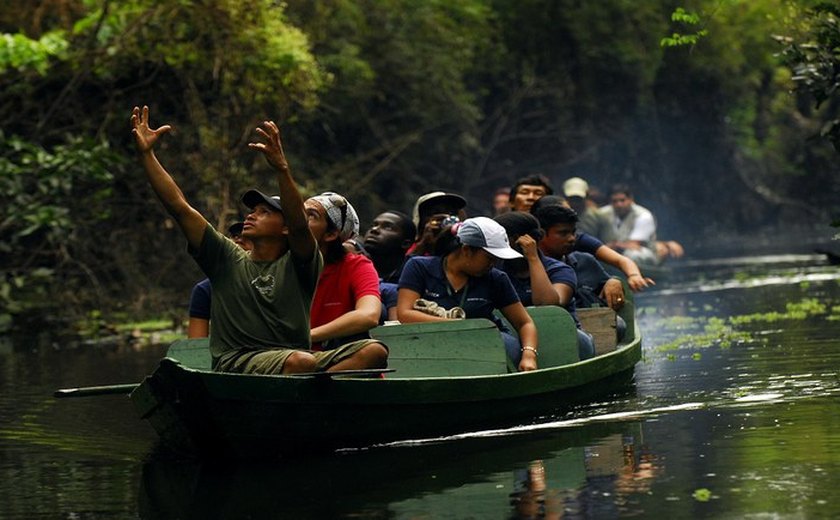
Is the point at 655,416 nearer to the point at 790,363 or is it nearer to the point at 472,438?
the point at 472,438

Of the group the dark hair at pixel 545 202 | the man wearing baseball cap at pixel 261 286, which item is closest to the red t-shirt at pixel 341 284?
the man wearing baseball cap at pixel 261 286

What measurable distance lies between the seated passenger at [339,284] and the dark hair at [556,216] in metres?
3.09

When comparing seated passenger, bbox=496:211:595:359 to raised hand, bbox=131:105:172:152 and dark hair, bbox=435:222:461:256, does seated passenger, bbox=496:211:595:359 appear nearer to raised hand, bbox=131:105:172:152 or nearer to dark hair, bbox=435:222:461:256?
dark hair, bbox=435:222:461:256

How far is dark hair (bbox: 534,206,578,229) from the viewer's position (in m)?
12.8

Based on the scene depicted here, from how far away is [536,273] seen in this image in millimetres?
11883

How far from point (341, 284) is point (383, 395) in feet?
2.67

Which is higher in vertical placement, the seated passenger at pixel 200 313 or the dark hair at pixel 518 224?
the dark hair at pixel 518 224

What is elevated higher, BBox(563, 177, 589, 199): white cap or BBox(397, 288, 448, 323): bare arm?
BBox(563, 177, 589, 199): white cap

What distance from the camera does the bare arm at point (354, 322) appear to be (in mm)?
9625

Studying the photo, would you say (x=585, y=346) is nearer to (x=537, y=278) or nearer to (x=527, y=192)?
(x=537, y=278)

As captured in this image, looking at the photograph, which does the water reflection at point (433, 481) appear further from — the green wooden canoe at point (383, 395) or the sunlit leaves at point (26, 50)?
the sunlit leaves at point (26, 50)

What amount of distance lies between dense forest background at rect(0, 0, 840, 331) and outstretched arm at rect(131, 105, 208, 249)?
5347 millimetres

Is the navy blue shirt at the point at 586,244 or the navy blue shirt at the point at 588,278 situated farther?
the navy blue shirt at the point at 586,244

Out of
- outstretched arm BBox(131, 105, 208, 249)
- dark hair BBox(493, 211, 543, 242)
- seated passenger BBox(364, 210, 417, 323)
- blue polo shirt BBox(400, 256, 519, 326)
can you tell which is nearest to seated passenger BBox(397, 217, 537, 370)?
blue polo shirt BBox(400, 256, 519, 326)
